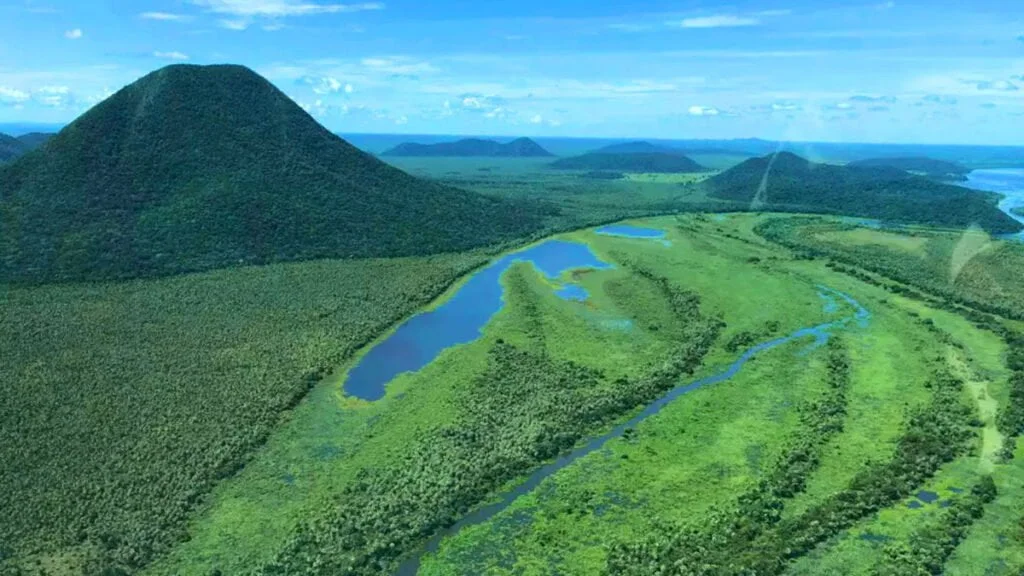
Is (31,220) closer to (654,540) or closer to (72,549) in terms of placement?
(72,549)

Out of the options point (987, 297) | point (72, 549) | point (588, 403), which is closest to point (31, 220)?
point (72, 549)

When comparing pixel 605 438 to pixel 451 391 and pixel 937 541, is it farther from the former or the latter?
pixel 937 541

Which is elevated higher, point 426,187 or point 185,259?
point 426,187

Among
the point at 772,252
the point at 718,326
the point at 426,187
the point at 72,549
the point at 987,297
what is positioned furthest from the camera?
the point at 426,187

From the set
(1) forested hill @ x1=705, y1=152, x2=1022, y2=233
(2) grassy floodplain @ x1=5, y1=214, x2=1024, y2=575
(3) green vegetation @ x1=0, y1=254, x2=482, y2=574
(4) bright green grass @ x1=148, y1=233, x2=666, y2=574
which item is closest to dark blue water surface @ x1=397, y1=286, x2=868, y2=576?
(2) grassy floodplain @ x1=5, y1=214, x2=1024, y2=575

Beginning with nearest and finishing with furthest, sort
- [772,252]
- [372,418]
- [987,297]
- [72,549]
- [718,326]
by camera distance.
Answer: [72,549] < [372,418] < [718,326] < [987,297] < [772,252]

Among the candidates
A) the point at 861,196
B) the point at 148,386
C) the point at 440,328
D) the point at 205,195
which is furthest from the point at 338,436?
the point at 861,196
